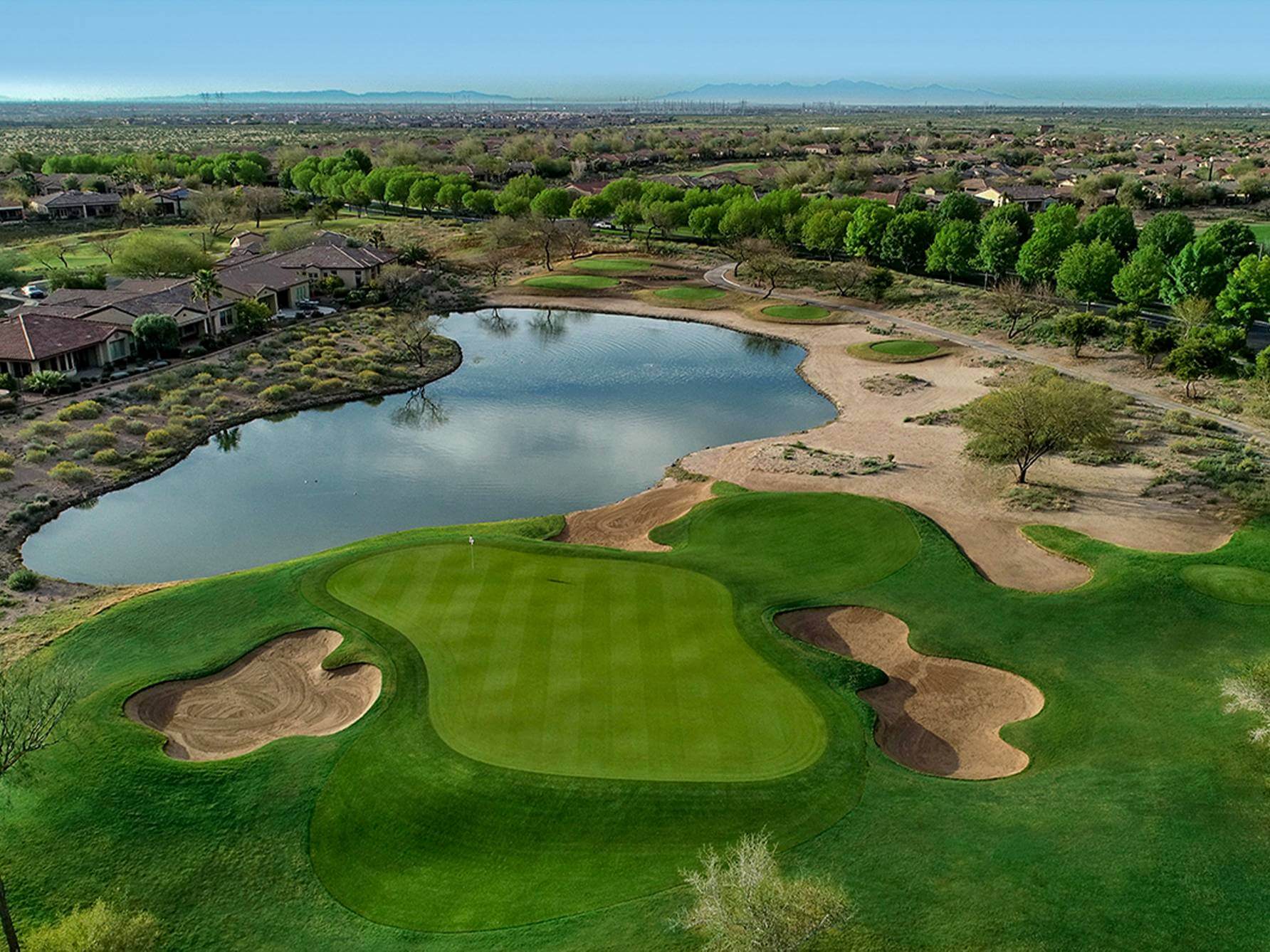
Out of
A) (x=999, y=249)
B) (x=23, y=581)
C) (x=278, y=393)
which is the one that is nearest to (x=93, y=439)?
(x=278, y=393)

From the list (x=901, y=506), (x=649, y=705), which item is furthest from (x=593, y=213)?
(x=649, y=705)

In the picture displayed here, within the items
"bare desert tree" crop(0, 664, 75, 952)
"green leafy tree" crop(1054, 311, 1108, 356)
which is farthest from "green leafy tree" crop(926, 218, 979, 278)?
"bare desert tree" crop(0, 664, 75, 952)

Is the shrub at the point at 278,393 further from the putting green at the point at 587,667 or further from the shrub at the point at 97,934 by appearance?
the shrub at the point at 97,934

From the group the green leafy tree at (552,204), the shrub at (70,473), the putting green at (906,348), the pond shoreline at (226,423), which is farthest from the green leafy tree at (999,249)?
the shrub at (70,473)

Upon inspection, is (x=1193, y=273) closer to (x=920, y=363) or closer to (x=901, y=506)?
(x=920, y=363)

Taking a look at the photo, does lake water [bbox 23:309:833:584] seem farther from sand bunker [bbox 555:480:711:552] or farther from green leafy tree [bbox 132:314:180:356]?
green leafy tree [bbox 132:314:180:356]

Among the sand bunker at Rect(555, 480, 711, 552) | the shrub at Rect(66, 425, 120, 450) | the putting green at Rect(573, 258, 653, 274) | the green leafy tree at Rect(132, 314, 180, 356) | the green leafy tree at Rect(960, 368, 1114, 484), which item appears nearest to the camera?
the sand bunker at Rect(555, 480, 711, 552)

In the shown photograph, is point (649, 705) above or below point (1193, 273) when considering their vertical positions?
below
